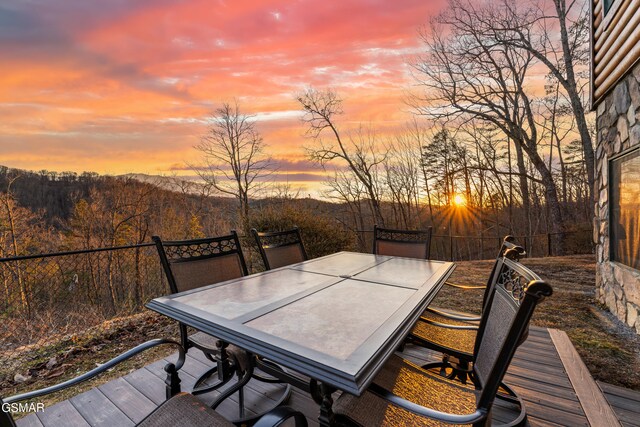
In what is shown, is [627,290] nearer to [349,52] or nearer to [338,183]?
[349,52]

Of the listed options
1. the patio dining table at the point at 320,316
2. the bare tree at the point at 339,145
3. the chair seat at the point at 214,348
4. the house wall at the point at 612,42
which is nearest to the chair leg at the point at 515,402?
the patio dining table at the point at 320,316

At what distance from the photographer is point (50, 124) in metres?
5.76

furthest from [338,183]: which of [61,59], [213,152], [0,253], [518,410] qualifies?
[0,253]

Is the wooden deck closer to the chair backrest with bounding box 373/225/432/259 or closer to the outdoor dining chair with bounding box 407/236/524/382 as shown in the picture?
the outdoor dining chair with bounding box 407/236/524/382

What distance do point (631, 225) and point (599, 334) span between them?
1.09 m

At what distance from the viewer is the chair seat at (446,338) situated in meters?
1.57

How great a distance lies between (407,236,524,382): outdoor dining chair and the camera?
1484 mm

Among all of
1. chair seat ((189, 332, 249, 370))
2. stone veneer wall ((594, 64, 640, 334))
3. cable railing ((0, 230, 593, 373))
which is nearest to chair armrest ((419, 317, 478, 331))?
chair seat ((189, 332, 249, 370))

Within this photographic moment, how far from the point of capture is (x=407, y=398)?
1211 millimetres

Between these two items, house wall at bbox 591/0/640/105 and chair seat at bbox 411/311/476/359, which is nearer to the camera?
chair seat at bbox 411/311/476/359

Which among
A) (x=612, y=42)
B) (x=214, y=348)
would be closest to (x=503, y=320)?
(x=214, y=348)

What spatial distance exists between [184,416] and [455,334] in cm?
157

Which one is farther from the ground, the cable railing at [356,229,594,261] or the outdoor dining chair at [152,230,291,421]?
the outdoor dining chair at [152,230,291,421]

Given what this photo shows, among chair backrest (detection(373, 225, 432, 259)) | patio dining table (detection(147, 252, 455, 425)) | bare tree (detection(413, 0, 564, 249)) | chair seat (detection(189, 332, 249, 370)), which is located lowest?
chair seat (detection(189, 332, 249, 370))
